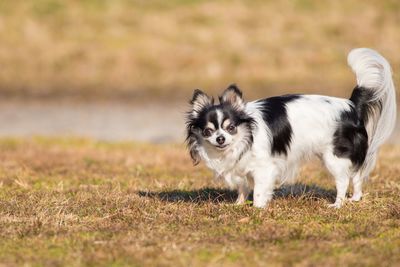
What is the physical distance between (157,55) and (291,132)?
1601 cm

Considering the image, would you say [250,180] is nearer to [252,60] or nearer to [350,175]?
[350,175]

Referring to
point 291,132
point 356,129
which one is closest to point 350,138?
point 356,129

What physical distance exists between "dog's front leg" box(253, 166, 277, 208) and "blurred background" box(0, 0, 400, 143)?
9.42 meters

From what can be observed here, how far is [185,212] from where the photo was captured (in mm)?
7609

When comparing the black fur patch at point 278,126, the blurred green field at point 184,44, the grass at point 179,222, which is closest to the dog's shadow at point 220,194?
the grass at point 179,222

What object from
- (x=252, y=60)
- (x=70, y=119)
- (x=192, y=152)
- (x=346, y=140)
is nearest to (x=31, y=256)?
(x=192, y=152)

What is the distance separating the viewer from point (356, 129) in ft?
27.2

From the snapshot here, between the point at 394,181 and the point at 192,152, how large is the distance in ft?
10.3

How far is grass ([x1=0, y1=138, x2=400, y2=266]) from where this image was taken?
591cm

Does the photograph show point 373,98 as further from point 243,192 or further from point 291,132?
point 243,192

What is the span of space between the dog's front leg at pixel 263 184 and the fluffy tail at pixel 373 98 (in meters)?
1.11

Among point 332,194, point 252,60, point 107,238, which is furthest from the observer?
point 252,60

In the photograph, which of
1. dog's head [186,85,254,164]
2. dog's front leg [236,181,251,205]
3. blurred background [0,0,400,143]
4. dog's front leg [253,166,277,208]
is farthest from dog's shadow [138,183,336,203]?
blurred background [0,0,400,143]

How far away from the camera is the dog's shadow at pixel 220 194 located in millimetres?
8633
